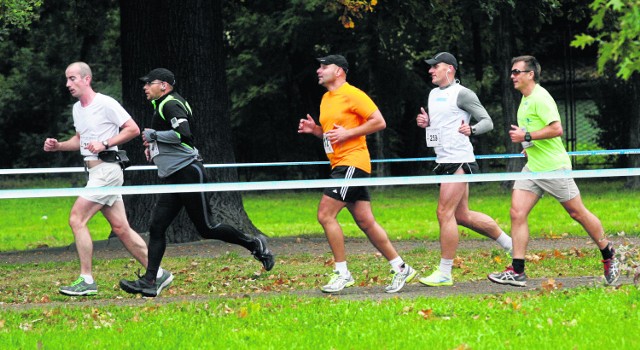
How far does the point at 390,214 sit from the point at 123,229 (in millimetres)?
13470

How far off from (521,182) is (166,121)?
9.34 feet

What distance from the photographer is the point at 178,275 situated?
11359mm

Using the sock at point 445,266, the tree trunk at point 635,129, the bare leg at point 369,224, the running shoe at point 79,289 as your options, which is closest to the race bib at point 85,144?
the running shoe at point 79,289

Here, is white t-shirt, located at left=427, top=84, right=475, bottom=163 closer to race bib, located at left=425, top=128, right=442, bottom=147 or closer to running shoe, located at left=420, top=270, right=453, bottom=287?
race bib, located at left=425, top=128, right=442, bottom=147

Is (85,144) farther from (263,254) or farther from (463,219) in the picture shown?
(463,219)

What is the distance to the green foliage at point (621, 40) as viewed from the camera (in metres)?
5.98

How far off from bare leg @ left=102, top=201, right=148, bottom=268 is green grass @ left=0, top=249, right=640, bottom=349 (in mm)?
392

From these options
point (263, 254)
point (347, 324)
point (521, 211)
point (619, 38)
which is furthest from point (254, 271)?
point (619, 38)

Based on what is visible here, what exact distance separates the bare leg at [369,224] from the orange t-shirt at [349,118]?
288mm

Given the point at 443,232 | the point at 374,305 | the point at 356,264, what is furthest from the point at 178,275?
the point at 374,305

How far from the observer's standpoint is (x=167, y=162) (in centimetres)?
948

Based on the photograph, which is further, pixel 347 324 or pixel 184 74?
pixel 184 74

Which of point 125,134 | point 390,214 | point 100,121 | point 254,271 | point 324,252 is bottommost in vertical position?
point 390,214

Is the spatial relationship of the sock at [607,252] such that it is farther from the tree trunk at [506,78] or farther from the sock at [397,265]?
the tree trunk at [506,78]
